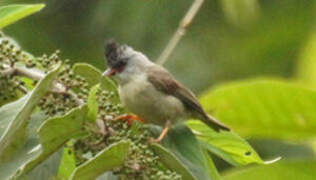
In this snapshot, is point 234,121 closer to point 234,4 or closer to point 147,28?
point 234,4

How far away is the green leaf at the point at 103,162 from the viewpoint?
2559 mm

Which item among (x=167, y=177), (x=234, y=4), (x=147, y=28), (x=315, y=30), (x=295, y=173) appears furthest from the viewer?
(x=147, y=28)

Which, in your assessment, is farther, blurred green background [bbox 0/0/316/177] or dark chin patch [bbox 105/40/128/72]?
blurred green background [bbox 0/0/316/177]

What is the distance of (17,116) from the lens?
2633 millimetres

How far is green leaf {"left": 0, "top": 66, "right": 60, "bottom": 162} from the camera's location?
2620 mm

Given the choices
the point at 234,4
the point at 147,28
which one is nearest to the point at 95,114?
the point at 234,4

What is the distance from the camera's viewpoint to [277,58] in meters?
7.08

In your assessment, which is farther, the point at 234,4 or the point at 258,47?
the point at 258,47

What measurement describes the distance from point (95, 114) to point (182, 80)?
4.19 m

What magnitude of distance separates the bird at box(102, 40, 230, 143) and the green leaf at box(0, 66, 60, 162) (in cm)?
92

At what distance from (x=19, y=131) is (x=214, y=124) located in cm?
89

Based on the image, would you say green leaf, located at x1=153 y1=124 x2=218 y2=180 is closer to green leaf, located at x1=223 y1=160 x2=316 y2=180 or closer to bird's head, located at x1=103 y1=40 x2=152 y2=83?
green leaf, located at x1=223 y1=160 x2=316 y2=180

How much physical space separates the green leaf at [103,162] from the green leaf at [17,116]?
196 mm

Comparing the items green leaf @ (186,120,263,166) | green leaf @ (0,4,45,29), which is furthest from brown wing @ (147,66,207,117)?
Answer: green leaf @ (0,4,45,29)
